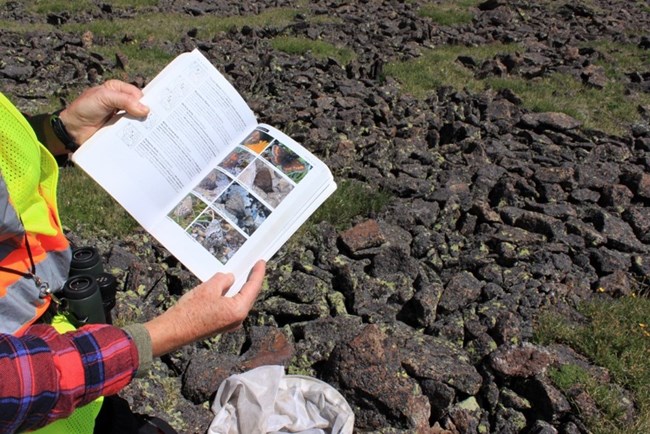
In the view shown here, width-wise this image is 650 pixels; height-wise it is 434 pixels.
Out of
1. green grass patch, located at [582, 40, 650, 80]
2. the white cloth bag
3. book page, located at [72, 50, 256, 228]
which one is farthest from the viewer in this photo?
green grass patch, located at [582, 40, 650, 80]

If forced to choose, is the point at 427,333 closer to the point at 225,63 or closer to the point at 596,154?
the point at 596,154

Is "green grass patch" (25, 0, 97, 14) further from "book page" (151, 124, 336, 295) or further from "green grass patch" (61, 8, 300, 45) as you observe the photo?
"book page" (151, 124, 336, 295)

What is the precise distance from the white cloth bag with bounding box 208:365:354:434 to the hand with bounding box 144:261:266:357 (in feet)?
3.64

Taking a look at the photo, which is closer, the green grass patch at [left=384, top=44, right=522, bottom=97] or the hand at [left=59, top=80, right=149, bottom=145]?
the hand at [left=59, top=80, right=149, bottom=145]

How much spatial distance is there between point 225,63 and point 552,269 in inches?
243

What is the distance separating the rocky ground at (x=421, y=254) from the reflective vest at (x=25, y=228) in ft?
4.54

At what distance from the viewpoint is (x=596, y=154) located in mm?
7250

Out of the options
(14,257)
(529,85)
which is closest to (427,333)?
(14,257)

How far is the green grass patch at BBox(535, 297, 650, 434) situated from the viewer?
12.1ft

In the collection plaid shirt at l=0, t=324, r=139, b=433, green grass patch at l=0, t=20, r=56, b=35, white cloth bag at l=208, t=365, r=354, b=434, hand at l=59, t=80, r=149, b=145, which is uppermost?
hand at l=59, t=80, r=149, b=145

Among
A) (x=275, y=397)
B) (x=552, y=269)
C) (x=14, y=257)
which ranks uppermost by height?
(x=14, y=257)

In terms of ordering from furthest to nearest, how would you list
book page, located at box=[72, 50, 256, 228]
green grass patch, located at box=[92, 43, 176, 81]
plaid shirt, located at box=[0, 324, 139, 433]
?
green grass patch, located at box=[92, 43, 176, 81] → book page, located at box=[72, 50, 256, 228] → plaid shirt, located at box=[0, 324, 139, 433]

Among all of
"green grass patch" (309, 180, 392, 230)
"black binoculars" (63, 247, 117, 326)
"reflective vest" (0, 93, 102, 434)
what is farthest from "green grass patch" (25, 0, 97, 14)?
"reflective vest" (0, 93, 102, 434)

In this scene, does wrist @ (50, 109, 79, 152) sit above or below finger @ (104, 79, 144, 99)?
below
